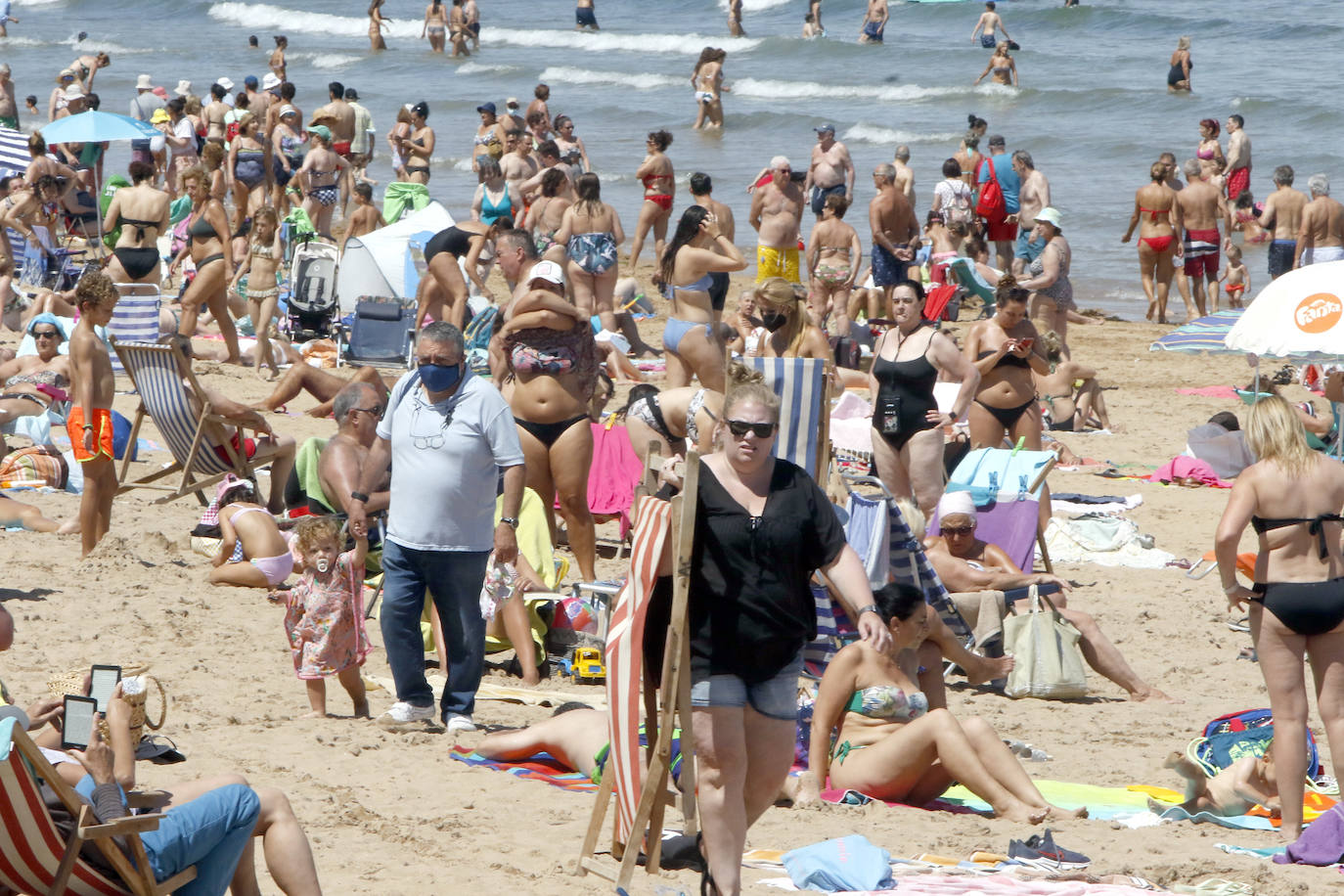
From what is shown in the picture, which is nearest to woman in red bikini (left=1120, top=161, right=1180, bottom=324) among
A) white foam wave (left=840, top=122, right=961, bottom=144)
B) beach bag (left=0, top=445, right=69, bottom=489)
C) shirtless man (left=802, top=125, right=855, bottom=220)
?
shirtless man (left=802, top=125, right=855, bottom=220)

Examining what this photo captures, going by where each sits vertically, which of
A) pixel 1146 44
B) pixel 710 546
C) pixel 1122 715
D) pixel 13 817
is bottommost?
pixel 1122 715

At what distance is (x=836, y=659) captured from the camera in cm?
528

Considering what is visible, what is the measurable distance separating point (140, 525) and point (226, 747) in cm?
343

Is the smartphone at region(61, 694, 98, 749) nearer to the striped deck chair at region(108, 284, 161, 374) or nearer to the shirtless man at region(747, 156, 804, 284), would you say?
the striped deck chair at region(108, 284, 161, 374)

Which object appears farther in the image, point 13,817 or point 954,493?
point 954,493

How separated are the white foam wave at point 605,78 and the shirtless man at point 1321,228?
67.4ft

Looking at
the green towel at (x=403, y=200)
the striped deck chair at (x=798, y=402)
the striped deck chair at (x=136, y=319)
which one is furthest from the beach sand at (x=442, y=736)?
the green towel at (x=403, y=200)

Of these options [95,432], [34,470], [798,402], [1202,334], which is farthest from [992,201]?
[95,432]

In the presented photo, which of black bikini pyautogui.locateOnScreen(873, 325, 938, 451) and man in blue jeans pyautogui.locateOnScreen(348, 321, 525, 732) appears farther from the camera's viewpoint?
black bikini pyautogui.locateOnScreen(873, 325, 938, 451)

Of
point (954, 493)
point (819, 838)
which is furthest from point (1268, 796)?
point (954, 493)

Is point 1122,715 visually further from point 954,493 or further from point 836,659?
point 836,659

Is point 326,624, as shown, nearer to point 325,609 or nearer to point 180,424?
point 325,609

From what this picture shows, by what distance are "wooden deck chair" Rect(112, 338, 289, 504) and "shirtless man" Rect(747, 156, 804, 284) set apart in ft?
19.8

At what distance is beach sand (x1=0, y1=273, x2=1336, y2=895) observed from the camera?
4.46 m
